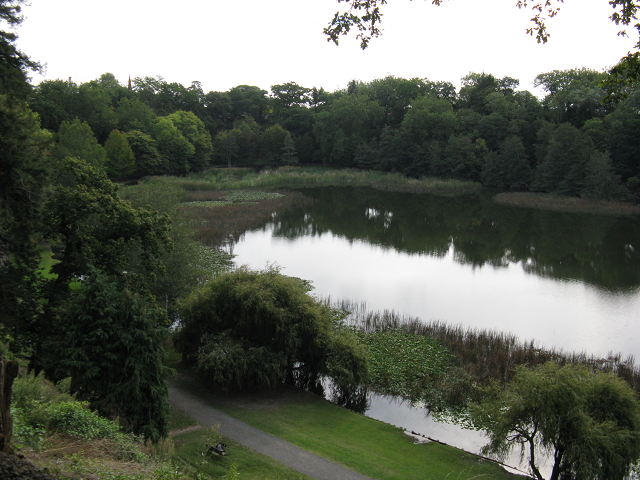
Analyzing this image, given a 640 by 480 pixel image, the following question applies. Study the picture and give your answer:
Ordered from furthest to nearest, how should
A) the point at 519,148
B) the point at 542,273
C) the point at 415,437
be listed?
1. the point at 519,148
2. the point at 542,273
3. the point at 415,437

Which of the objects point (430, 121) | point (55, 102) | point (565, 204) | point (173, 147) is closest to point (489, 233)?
point (565, 204)

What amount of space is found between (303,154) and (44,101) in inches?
1835

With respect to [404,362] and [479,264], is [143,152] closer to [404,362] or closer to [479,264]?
[479,264]

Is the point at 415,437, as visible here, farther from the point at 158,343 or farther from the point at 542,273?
the point at 542,273

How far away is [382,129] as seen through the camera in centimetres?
9106

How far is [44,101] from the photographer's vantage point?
204 feet

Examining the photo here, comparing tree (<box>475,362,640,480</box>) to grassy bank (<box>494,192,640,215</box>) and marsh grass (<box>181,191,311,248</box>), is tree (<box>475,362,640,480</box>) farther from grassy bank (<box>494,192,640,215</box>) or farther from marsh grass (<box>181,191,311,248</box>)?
grassy bank (<box>494,192,640,215</box>)

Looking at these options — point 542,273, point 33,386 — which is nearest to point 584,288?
point 542,273

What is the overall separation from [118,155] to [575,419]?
204ft

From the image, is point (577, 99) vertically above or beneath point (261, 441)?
above

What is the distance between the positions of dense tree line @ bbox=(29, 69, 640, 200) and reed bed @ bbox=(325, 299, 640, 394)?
101 feet

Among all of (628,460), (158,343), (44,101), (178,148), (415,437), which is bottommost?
(415,437)

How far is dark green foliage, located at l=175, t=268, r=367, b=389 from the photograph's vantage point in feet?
52.4

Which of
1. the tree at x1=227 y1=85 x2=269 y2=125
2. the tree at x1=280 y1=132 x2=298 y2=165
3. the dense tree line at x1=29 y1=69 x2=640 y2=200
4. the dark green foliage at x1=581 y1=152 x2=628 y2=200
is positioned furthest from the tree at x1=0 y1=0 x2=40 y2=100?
the tree at x1=227 y1=85 x2=269 y2=125
